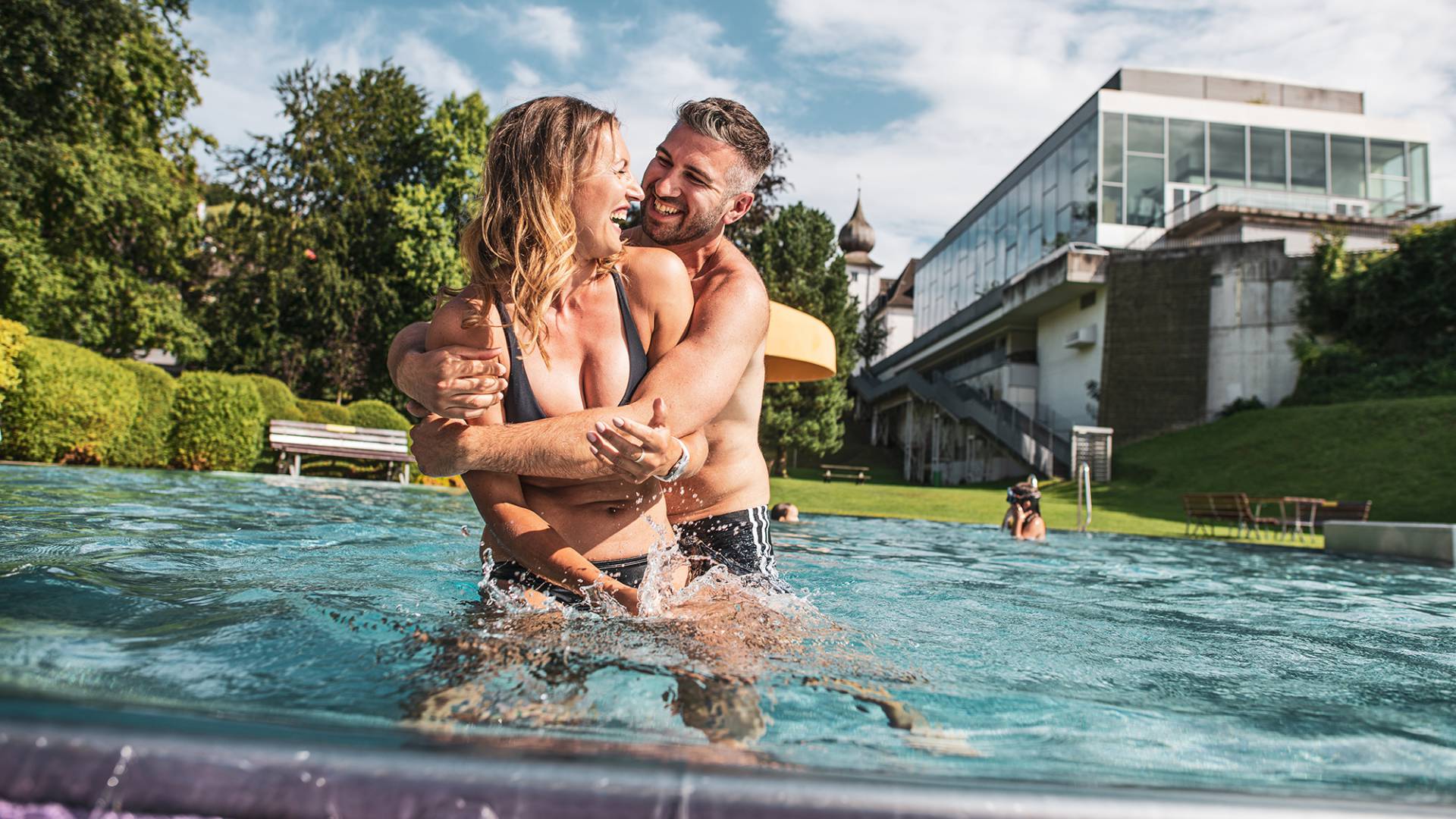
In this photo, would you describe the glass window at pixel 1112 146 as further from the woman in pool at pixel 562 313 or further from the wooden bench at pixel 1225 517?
the woman in pool at pixel 562 313

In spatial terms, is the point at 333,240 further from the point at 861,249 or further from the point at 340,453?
the point at 861,249

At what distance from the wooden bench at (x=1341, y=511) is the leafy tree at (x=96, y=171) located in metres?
26.9

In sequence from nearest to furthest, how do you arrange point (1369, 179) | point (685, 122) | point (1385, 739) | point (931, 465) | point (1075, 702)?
point (1385, 739) → point (1075, 702) → point (685, 122) → point (1369, 179) → point (931, 465)

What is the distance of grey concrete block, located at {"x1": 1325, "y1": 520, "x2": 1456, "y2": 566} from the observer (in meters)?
9.91

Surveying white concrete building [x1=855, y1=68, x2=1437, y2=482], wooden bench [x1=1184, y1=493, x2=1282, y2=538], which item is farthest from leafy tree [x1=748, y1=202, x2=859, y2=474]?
wooden bench [x1=1184, y1=493, x2=1282, y2=538]

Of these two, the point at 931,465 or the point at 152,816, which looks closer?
the point at 152,816

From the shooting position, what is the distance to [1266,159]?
105ft

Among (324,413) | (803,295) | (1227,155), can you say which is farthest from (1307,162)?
(324,413)

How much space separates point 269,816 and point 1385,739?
2.62 metres

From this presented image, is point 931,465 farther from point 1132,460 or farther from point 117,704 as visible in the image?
point 117,704

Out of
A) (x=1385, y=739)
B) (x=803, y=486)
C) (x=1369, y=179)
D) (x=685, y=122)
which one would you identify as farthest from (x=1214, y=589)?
(x=1369, y=179)

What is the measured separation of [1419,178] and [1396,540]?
93.5 ft

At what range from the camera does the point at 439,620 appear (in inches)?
115

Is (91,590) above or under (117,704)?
under
